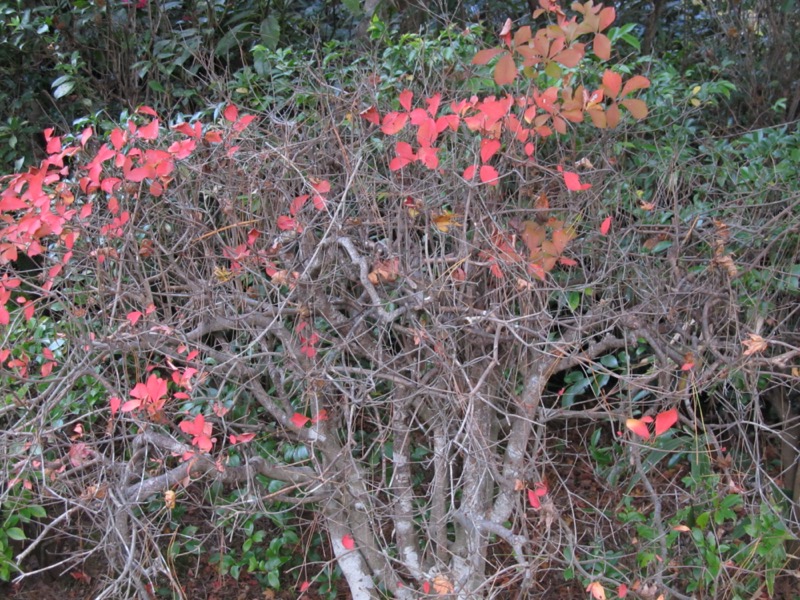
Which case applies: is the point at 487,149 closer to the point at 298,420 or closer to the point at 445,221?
the point at 445,221

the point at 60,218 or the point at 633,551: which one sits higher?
the point at 60,218

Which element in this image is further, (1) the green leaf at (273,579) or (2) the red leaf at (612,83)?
(1) the green leaf at (273,579)

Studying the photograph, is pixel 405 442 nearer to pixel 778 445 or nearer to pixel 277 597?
pixel 277 597

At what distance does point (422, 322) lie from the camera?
250cm

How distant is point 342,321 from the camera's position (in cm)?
261

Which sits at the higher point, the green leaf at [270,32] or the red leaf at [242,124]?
the red leaf at [242,124]

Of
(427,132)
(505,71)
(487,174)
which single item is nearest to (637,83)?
(505,71)

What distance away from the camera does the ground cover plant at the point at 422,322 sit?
237 centimetres

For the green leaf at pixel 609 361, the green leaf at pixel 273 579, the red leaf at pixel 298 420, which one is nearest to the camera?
the red leaf at pixel 298 420

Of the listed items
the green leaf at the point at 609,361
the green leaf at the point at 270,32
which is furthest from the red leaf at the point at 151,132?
the green leaf at the point at 609,361

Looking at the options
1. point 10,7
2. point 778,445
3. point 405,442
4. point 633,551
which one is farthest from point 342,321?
point 10,7

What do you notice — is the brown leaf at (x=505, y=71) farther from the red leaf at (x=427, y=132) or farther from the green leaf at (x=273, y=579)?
the green leaf at (x=273, y=579)

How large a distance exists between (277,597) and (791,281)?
2.40 meters

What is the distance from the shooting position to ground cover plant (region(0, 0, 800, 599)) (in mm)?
2373
